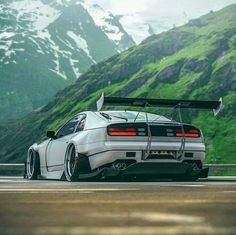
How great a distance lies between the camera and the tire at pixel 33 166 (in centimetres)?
1347

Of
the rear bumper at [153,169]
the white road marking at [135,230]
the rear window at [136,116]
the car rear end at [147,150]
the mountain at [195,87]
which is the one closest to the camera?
the white road marking at [135,230]

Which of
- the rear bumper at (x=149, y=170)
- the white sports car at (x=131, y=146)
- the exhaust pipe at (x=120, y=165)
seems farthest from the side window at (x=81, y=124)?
the exhaust pipe at (x=120, y=165)

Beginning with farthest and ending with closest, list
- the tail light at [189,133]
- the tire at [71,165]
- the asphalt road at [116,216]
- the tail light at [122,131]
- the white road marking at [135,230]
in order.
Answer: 1. the tail light at [189,133]
2. the tire at [71,165]
3. the tail light at [122,131]
4. the asphalt road at [116,216]
5. the white road marking at [135,230]

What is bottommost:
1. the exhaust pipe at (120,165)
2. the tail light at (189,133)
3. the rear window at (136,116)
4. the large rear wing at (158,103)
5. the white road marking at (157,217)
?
the exhaust pipe at (120,165)

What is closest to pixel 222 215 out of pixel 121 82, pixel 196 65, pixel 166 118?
pixel 166 118

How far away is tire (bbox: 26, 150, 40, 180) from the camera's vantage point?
13469mm

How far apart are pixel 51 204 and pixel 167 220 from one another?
1.55 meters

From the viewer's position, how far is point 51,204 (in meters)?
4.96

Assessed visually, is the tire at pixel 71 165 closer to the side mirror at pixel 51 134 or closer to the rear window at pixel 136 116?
the side mirror at pixel 51 134

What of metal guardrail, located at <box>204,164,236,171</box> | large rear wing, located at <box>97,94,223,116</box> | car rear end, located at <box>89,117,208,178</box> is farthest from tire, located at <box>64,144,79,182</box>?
metal guardrail, located at <box>204,164,236,171</box>

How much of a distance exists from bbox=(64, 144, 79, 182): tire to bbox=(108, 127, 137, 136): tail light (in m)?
0.80

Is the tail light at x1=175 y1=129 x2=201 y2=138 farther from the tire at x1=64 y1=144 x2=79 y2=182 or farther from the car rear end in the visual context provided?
the tire at x1=64 y1=144 x2=79 y2=182

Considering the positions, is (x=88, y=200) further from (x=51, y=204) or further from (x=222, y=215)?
(x=222, y=215)

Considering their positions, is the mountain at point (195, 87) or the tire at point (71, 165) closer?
the tire at point (71, 165)
